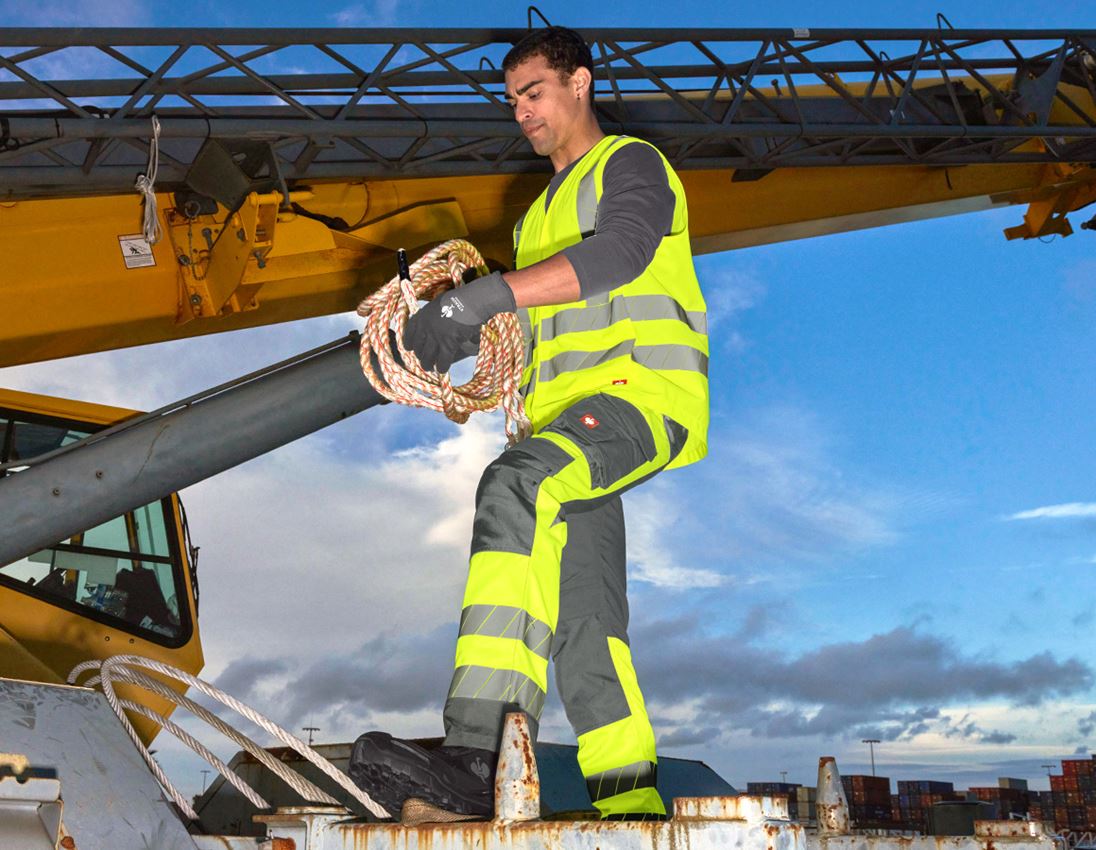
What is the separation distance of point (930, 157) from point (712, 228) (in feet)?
5.63

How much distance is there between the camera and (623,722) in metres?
2.80

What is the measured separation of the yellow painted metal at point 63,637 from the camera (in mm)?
5824

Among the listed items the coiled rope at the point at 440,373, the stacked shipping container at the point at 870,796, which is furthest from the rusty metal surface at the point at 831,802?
the stacked shipping container at the point at 870,796

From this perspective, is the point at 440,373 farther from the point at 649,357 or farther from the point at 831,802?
the point at 831,802

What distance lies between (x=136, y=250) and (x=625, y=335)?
4.27m

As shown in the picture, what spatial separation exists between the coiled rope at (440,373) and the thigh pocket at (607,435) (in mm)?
313

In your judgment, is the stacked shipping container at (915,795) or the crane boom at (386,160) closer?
the crane boom at (386,160)

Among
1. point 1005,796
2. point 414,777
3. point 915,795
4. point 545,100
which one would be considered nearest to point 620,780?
point 414,777

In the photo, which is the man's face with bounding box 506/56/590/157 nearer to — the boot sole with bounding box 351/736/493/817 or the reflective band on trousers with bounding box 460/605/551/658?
the reflective band on trousers with bounding box 460/605/551/658

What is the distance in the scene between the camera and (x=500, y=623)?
7.87 ft

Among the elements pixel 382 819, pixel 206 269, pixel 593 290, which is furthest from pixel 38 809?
pixel 206 269

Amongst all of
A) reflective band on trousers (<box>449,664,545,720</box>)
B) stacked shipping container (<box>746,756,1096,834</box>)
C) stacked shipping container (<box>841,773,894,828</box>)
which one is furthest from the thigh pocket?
stacked shipping container (<box>841,773,894,828</box>)

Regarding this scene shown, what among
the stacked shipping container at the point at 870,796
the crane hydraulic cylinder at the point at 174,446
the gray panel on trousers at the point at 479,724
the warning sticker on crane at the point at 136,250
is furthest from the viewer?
the stacked shipping container at the point at 870,796

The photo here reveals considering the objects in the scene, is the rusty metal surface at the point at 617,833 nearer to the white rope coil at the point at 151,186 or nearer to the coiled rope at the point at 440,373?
the coiled rope at the point at 440,373
